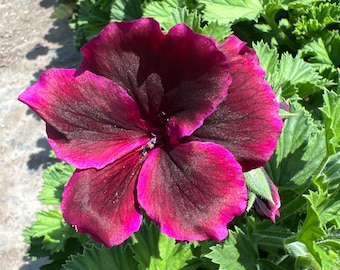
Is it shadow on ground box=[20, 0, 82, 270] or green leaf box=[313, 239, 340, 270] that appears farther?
shadow on ground box=[20, 0, 82, 270]

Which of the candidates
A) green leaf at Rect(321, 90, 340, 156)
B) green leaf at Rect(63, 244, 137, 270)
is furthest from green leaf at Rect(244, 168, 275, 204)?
green leaf at Rect(63, 244, 137, 270)

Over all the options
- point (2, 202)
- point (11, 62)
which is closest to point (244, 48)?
point (2, 202)

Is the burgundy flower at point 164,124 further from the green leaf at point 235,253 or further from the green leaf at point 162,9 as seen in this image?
the green leaf at point 162,9

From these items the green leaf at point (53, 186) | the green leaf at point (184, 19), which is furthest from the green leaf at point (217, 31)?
the green leaf at point (53, 186)

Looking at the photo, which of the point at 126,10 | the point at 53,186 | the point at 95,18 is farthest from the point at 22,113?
the point at 53,186

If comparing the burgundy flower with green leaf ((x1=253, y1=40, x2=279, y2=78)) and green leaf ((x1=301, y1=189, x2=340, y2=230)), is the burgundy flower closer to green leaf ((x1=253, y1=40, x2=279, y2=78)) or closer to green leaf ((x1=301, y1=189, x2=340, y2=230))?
green leaf ((x1=301, y1=189, x2=340, y2=230))

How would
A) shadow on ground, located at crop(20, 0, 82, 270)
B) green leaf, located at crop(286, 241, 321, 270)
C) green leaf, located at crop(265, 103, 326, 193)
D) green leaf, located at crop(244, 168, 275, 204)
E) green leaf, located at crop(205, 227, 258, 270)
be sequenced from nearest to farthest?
green leaf, located at crop(244, 168, 275, 204), green leaf, located at crop(286, 241, 321, 270), green leaf, located at crop(205, 227, 258, 270), green leaf, located at crop(265, 103, 326, 193), shadow on ground, located at crop(20, 0, 82, 270)

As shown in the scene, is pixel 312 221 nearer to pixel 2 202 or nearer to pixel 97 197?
pixel 97 197
